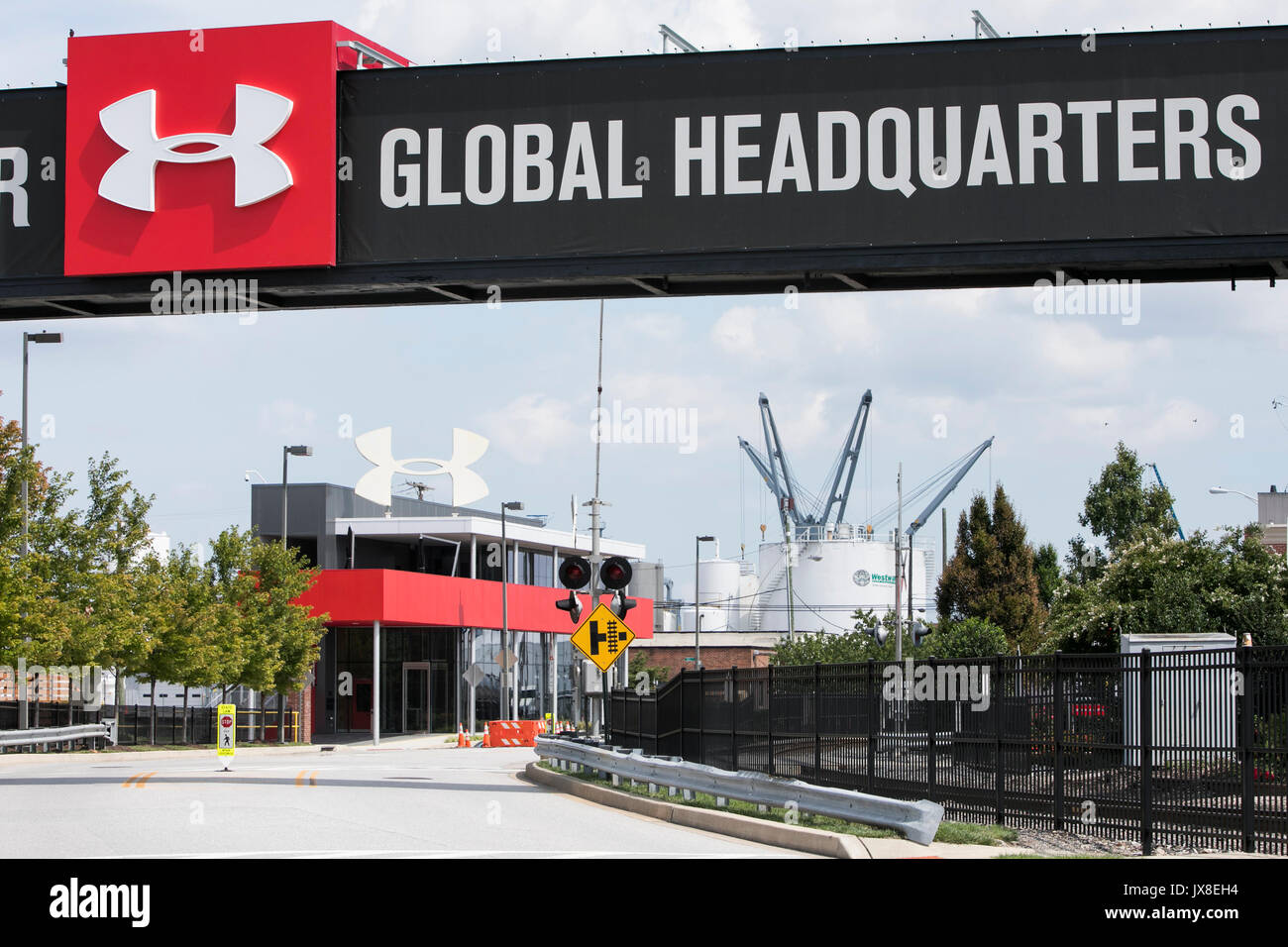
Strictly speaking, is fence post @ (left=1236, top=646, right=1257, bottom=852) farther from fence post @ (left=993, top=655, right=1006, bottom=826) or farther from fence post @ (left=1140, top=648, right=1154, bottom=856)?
fence post @ (left=993, top=655, right=1006, bottom=826)

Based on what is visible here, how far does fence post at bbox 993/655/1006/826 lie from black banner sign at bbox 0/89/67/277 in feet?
42.2

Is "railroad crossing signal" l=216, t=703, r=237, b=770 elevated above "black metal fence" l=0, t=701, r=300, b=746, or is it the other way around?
"railroad crossing signal" l=216, t=703, r=237, b=770

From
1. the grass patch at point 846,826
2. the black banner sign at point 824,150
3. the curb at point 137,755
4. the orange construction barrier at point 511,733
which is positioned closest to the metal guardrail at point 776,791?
the grass patch at point 846,826

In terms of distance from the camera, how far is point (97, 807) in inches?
738

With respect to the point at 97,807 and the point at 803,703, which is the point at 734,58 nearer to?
the point at 803,703

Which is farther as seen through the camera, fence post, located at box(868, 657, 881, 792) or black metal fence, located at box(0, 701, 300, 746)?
black metal fence, located at box(0, 701, 300, 746)

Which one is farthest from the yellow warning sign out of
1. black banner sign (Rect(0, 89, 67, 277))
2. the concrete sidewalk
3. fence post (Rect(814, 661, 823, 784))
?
fence post (Rect(814, 661, 823, 784))

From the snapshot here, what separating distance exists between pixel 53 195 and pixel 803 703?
38.6 ft

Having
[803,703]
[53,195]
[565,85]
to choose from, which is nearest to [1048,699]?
[803,703]

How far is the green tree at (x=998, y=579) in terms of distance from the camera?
209ft

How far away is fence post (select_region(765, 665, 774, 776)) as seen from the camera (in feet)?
65.3

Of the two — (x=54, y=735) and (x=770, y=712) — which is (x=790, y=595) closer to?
(x=54, y=735)

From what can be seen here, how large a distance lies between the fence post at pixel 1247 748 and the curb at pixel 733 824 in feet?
11.1

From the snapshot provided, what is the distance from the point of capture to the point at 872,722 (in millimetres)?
17875
